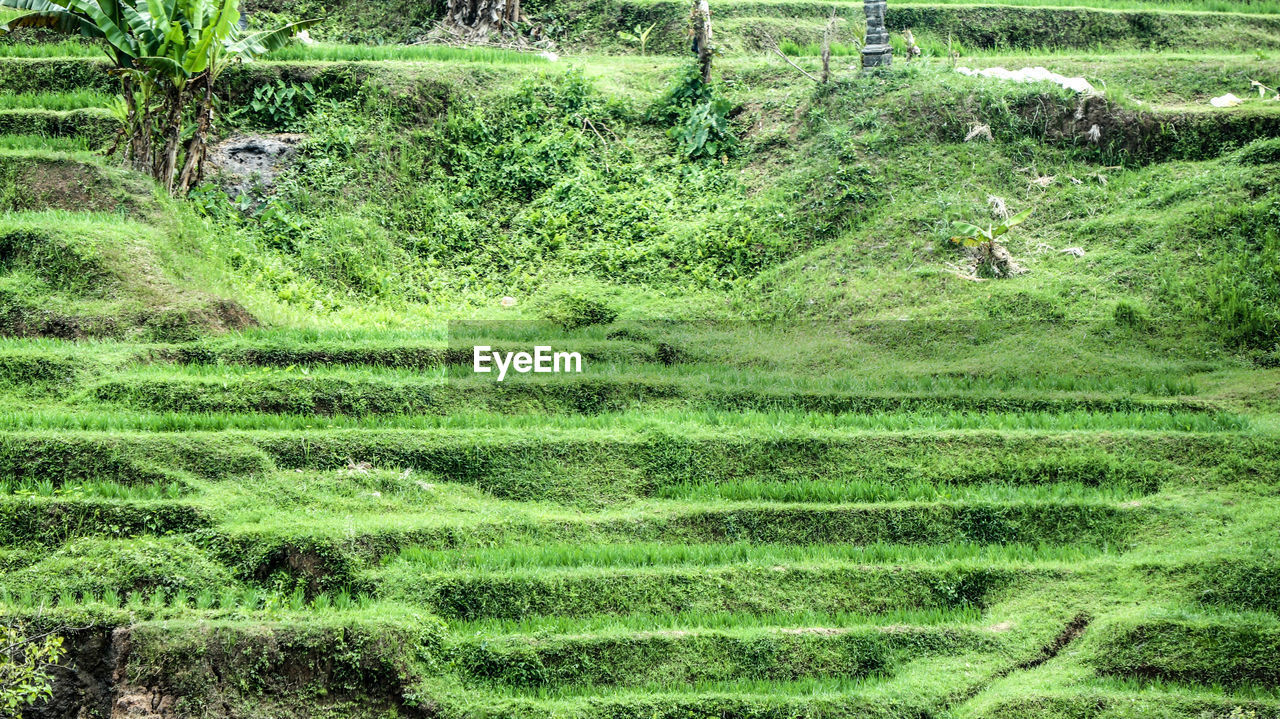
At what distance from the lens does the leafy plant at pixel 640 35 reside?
53.2 feet

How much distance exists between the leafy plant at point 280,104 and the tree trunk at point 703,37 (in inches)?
192

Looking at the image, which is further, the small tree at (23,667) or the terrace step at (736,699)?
the terrace step at (736,699)

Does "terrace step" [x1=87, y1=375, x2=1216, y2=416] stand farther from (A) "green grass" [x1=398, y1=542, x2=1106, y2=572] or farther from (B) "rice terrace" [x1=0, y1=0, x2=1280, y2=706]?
(A) "green grass" [x1=398, y1=542, x2=1106, y2=572]

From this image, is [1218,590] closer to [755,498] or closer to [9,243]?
[755,498]

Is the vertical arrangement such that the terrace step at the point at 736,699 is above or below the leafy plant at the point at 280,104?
below

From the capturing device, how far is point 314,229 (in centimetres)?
1246

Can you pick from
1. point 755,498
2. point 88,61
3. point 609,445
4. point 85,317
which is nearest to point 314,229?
point 85,317

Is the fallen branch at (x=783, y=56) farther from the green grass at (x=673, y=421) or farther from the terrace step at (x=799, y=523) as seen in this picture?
the terrace step at (x=799, y=523)

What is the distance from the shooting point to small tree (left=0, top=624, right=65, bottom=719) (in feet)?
19.3

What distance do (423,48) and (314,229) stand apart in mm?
3810

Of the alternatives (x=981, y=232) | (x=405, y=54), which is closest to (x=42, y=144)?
(x=405, y=54)

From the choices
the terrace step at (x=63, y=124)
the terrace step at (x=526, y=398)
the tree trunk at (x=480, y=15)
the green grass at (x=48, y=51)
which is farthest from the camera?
the tree trunk at (x=480, y=15)

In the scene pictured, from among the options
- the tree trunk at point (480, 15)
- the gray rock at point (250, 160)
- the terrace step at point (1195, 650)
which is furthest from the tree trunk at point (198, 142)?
the terrace step at point (1195, 650)

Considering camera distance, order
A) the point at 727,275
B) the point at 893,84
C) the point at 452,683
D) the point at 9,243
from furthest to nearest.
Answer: the point at 893,84
the point at 727,275
the point at 9,243
the point at 452,683
